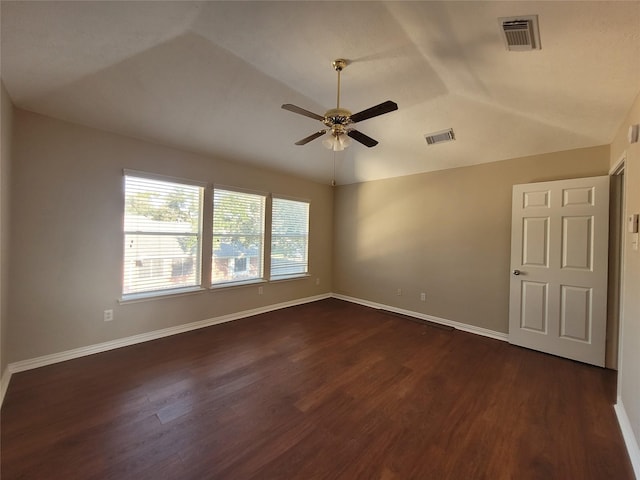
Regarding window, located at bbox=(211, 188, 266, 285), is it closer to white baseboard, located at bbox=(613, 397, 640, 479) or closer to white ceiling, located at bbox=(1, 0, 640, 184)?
white ceiling, located at bbox=(1, 0, 640, 184)

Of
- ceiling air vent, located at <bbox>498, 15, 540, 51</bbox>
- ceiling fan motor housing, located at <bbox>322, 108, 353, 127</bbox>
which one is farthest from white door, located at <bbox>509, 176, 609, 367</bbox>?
ceiling fan motor housing, located at <bbox>322, 108, 353, 127</bbox>

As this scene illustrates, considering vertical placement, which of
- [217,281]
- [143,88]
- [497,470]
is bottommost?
[497,470]

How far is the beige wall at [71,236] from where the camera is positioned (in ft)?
8.42

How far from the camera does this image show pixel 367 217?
521cm

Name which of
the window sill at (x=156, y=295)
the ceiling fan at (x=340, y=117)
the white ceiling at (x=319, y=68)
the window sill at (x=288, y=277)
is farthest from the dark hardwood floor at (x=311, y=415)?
the white ceiling at (x=319, y=68)

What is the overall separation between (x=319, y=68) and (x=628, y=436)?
12.2 feet

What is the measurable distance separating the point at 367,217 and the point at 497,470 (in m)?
4.07

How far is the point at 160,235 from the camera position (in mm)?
3443

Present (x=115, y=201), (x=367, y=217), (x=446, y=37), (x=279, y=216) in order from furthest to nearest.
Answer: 1. (x=367, y=217)
2. (x=279, y=216)
3. (x=115, y=201)
4. (x=446, y=37)

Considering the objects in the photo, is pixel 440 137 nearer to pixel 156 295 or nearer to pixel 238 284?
pixel 238 284

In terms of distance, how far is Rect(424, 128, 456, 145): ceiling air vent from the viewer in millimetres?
3408

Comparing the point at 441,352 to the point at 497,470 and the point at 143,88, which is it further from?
the point at 143,88

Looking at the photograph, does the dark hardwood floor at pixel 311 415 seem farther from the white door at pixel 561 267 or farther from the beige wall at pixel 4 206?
the beige wall at pixel 4 206

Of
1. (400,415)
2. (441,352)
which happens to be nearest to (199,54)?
(400,415)
